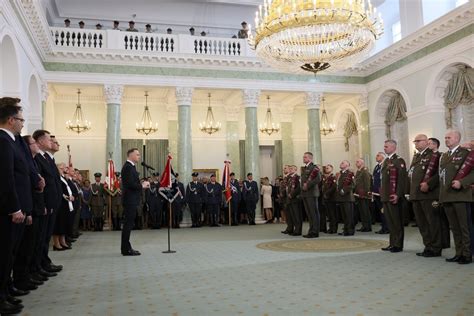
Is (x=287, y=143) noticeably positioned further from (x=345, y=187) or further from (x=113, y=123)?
(x=345, y=187)

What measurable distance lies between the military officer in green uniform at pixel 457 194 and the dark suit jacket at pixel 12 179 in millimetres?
5111

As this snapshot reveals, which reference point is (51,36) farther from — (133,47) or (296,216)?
(296,216)

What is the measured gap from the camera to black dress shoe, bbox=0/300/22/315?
3.86 meters

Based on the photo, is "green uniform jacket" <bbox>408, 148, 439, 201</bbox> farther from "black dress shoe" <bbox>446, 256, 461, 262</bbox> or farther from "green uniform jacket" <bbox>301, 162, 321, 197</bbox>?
"green uniform jacket" <bbox>301, 162, 321, 197</bbox>

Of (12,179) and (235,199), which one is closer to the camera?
(12,179)

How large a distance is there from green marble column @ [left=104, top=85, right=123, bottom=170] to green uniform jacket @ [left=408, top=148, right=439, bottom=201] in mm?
10234

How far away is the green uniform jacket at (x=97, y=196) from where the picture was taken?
13.7 m

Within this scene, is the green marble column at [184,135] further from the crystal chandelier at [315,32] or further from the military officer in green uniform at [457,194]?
the military officer in green uniform at [457,194]

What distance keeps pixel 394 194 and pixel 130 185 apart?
169 inches

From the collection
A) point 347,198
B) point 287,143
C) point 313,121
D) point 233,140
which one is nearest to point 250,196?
point 313,121

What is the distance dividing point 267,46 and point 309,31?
1.19m

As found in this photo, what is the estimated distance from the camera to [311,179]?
963cm

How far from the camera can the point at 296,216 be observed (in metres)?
10.4

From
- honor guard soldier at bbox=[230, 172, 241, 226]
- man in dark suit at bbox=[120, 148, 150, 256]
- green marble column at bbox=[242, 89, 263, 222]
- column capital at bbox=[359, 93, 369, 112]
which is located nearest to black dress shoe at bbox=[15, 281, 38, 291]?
man in dark suit at bbox=[120, 148, 150, 256]
